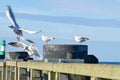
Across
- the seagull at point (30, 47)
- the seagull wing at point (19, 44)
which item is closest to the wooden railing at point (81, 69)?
the seagull wing at point (19, 44)

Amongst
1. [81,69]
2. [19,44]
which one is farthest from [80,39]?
[19,44]

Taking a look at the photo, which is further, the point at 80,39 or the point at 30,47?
the point at 30,47

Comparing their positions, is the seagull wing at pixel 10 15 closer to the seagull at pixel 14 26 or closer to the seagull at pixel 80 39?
the seagull at pixel 14 26

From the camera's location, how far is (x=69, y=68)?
3662 centimetres

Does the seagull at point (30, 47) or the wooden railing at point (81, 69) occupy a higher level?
the seagull at point (30, 47)

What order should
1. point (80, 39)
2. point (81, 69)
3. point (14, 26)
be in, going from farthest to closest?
point (14, 26) → point (80, 39) → point (81, 69)

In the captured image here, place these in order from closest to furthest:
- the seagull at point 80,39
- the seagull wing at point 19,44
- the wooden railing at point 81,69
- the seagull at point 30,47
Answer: the wooden railing at point 81,69
the seagull at point 80,39
the seagull wing at point 19,44
the seagull at point 30,47

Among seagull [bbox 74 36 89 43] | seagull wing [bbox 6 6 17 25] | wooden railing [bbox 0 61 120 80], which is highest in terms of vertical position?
seagull wing [bbox 6 6 17 25]

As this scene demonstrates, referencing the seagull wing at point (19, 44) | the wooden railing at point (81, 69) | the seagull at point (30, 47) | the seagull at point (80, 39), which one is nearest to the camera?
the wooden railing at point (81, 69)

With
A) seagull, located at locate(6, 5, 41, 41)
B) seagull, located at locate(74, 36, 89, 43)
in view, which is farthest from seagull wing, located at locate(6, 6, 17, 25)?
seagull, located at locate(74, 36, 89, 43)

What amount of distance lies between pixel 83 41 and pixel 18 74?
889 cm

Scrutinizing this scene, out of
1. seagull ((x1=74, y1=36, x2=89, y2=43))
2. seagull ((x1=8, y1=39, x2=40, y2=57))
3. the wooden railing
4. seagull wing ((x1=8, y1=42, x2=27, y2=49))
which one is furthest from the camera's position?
seagull ((x1=8, y1=39, x2=40, y2=57))

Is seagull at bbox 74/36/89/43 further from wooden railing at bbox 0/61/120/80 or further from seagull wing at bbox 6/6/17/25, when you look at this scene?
seagull wing at bbox 6/6/17/25

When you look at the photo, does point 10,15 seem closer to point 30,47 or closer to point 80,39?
point 30,47
